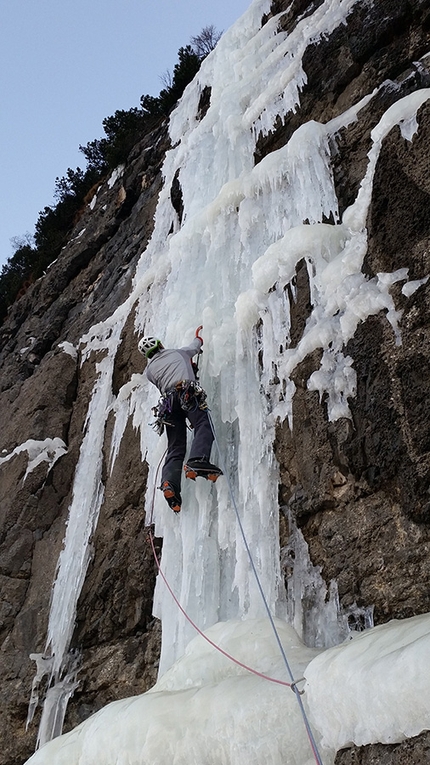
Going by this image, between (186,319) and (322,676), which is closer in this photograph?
(322,676)

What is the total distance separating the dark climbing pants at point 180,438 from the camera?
189 inches

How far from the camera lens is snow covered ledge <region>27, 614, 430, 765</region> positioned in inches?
90.6

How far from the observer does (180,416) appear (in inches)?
209

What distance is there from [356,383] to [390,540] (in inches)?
38.8

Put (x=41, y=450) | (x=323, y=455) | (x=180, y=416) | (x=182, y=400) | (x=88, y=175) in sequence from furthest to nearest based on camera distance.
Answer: (x=88, y=175) < (x=41, y=450) < (x=180, y=416) < (x=182, y=400) < (x=323, y=455)

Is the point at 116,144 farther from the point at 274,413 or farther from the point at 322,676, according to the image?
the point at 322,676

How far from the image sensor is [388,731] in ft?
7.61

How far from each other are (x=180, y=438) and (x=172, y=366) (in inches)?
22.8

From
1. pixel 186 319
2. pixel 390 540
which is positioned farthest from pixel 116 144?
pixel 390 540

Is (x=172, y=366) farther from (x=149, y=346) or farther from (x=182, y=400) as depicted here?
(x=149, y=346)

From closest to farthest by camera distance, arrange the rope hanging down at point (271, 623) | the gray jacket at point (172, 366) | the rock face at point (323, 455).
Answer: the rope hanging down at point (271, 623)
the rock face at point (323, 455)
the gray jacket at point (172, 366)

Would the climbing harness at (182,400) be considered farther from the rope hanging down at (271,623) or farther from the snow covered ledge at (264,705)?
the snow covered ledge at (264,705)

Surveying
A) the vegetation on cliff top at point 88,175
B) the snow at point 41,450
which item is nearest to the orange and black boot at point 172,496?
the snow at point 41,450

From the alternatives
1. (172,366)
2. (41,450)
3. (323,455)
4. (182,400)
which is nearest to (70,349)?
(41,450)
